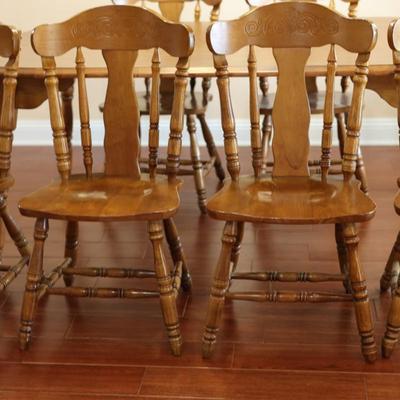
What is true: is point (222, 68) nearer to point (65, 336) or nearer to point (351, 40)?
point (351, 40)

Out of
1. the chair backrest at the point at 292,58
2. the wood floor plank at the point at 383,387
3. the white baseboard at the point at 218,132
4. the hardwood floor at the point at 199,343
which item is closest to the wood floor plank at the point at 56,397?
the hardwood floor at the point at 199,343

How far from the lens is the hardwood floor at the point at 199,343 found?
2.01 meters

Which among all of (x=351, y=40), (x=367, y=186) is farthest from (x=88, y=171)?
(x=367, y=186)

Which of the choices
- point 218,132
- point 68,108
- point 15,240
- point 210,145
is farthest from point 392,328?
point 218,132

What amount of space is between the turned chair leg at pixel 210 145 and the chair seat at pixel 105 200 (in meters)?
1.05

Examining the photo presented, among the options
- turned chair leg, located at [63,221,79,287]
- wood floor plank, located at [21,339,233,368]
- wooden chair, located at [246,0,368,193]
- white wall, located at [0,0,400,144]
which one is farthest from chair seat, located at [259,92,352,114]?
wood floor plank, located at [21,339,233,368]

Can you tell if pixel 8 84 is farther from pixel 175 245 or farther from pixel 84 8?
pixel 84 8

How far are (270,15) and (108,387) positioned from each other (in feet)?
3.74

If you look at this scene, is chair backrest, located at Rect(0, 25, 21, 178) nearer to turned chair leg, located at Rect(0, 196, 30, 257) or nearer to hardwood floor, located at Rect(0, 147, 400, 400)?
turned chair leg, located at Rect(0, 196, 30, 257)

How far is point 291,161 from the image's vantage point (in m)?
2.30

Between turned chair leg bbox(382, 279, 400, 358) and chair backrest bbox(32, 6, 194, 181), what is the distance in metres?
0.74

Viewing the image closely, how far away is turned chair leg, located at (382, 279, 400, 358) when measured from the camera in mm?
2074

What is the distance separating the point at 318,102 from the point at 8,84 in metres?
1.43

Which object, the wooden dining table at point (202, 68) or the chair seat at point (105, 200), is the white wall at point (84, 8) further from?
the chair seat at point (105, 200)
